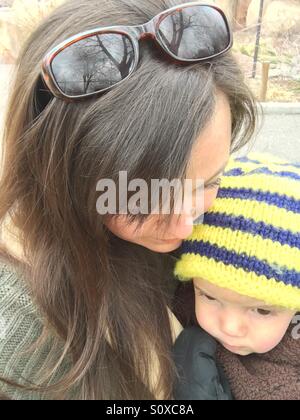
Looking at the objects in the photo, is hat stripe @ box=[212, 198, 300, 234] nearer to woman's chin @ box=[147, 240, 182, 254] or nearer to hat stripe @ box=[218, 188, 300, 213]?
hat stripe @ box=[218, 188, 300, 213]

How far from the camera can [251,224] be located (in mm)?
974

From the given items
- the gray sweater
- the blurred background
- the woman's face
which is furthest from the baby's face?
the blurred background

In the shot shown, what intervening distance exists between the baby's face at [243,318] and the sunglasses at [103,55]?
0.55m

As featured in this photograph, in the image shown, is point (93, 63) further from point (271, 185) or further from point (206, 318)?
point (206, 318)

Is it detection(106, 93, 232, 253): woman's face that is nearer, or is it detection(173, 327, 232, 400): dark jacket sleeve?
detection(106, 93, 232, 253): woman's face

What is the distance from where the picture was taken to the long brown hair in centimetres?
72

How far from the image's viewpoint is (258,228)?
3.17ft

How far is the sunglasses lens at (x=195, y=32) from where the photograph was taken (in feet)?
2.40

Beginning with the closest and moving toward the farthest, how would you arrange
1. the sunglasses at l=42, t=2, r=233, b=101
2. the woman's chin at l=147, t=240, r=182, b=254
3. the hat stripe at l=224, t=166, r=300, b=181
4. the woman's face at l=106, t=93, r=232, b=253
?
the sunglasses at l=42, t=2, r=233, b=101
the woman's face at l=106, t=93, r=232, b=253
the woman's chin at l=147, t=240, r=182, b=254
the hat stripe at l=224, t=166, r=300, b=181

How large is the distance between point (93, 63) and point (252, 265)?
1.81 ft

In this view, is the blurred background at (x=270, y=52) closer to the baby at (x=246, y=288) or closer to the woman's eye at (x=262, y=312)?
the baby at (x=246, y=288)

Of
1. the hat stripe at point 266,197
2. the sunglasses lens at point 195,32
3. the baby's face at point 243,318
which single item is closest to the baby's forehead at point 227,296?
the baby's face at point 243,318

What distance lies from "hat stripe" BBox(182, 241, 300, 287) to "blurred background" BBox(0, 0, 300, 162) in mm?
630
